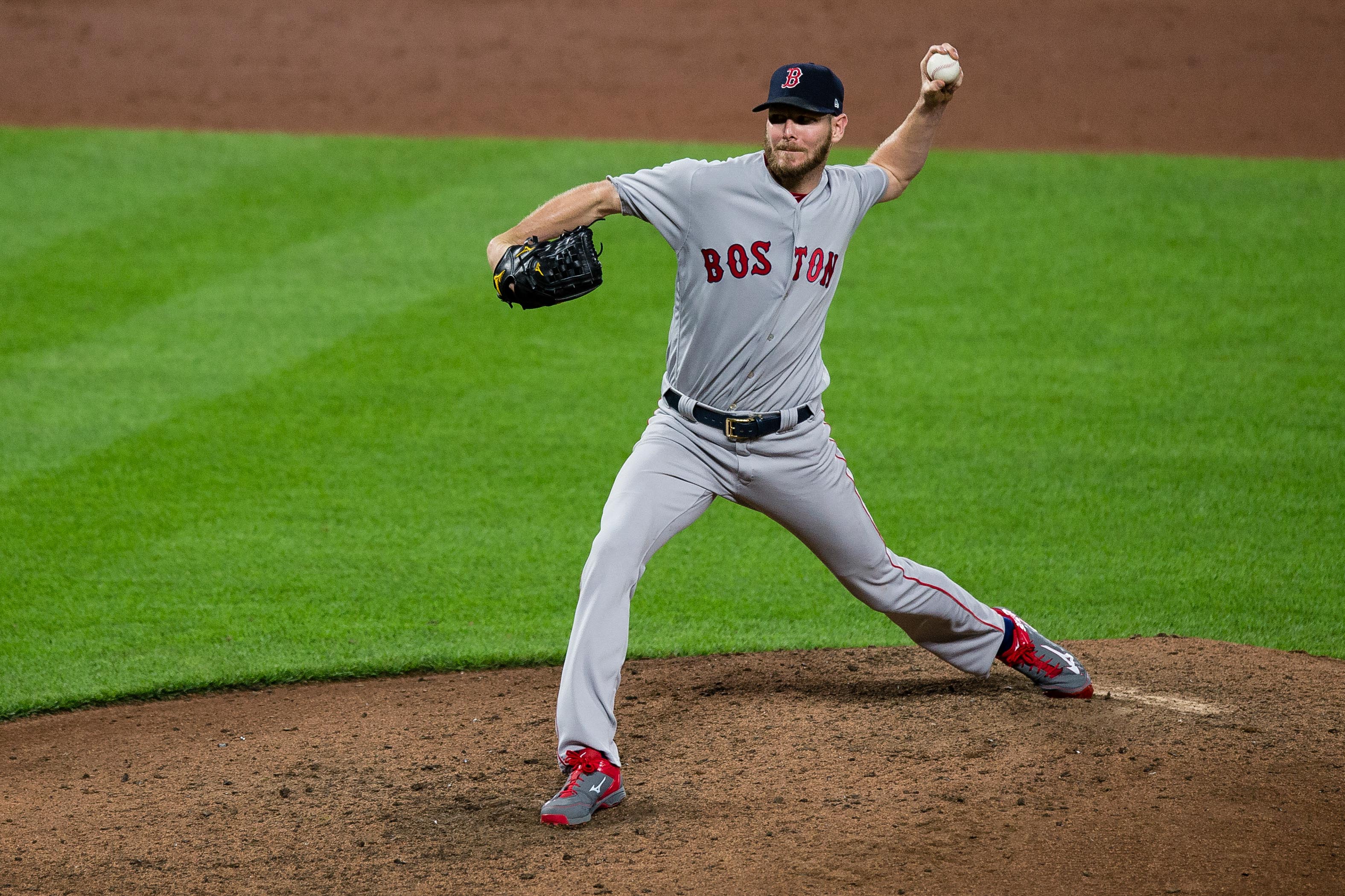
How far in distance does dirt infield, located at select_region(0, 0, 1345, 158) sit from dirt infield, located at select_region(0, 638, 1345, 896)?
945 cm

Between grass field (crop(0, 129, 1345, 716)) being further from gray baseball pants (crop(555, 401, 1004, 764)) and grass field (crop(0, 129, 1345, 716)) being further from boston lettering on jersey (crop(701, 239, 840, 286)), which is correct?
boston lettering on jersey (crop(701, 239, 840, 286))

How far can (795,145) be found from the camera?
4.30 metres

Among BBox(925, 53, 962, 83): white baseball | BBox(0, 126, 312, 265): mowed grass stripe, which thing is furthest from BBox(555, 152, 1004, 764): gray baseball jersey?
BBox(0, 126, 312, 265): mowed grass stripe

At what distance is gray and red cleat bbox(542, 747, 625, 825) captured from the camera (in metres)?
3.97

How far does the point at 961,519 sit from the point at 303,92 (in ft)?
34.1

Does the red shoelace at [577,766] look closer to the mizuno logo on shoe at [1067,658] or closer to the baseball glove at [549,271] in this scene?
the baseball glove at [549,271]

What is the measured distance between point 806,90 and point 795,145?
0.53 feet

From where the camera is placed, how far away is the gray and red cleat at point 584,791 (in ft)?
13.0

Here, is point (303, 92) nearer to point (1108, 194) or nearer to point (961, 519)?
point (1108, 194)

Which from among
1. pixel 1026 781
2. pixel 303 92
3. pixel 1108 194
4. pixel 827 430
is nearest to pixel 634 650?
pixel 827 430

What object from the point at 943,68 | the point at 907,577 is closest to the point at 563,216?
the point at 943,68

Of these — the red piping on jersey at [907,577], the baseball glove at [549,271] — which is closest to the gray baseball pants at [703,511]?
the red piping on jersey at [907,577]

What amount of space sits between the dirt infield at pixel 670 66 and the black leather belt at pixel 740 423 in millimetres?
9756

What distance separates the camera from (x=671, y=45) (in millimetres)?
15898
